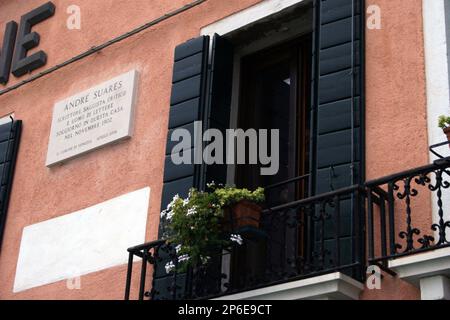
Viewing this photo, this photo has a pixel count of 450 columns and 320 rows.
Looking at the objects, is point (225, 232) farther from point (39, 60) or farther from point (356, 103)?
point (39, 60)

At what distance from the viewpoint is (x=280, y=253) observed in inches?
336

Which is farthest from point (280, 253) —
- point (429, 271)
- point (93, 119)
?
point (93, 119)

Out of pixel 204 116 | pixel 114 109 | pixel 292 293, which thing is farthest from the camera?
pixel 114 109

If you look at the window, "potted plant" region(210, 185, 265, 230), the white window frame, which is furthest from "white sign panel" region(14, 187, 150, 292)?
the white window frame

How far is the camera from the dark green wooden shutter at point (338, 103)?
792 cm

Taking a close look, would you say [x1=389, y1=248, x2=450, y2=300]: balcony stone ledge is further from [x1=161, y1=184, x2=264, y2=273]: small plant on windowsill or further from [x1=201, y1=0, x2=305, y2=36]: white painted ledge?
[x1=201, y1=0, x2=305, y2=36]: white painted ledge

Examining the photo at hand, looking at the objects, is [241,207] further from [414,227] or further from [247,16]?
[247,16]

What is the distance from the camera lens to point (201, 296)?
26.6 feet

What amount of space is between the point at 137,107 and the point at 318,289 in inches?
133

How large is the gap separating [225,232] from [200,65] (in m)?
2.09

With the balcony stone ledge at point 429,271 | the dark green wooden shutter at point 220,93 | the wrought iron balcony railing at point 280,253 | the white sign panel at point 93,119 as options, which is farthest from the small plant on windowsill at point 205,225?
the white sign panel at point 93,119

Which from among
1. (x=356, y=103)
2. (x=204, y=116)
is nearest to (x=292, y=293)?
(x=356, y=103)

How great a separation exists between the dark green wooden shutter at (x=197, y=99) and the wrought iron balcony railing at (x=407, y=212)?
1866mm
